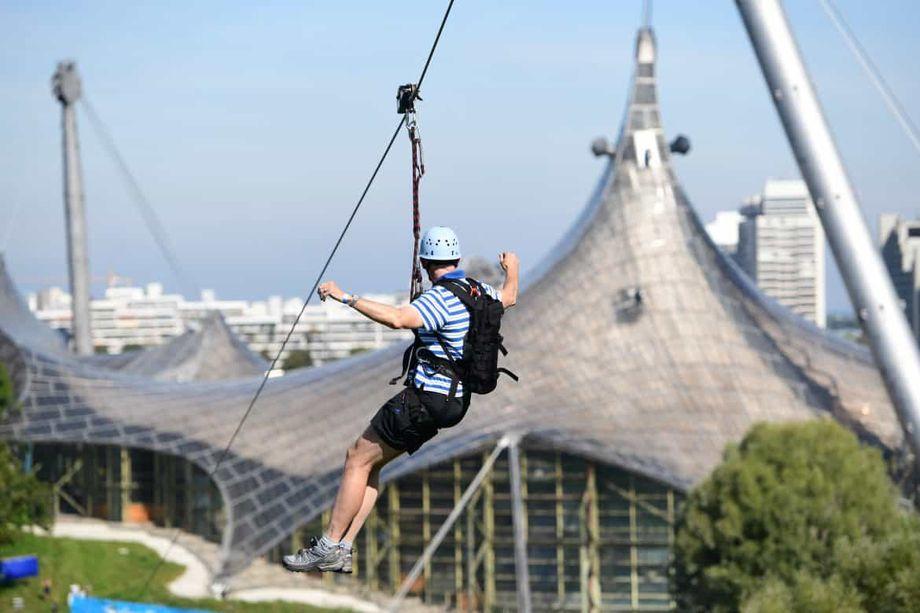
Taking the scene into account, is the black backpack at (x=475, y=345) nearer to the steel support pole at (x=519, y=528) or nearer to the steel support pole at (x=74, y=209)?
the steel support pole at (x=519, y=528)

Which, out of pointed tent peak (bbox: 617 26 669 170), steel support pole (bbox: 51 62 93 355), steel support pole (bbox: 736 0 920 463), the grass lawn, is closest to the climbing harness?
steel support pole (bbox: 736 0 920 463)

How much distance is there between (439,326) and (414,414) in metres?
0.59

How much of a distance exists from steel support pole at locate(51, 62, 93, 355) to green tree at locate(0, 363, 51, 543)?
3426cm

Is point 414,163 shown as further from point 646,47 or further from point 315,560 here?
point 646,47

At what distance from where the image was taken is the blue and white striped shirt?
37.3 feet

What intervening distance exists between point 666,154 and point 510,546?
477 inches

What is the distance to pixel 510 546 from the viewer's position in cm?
4531

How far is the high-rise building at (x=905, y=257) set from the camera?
142 m

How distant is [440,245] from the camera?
1151 centimetres

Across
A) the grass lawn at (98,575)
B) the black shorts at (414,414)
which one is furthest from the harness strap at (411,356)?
the grass lawn at (98,575)

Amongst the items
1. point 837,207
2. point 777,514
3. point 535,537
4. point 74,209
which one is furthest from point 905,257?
point 837,207

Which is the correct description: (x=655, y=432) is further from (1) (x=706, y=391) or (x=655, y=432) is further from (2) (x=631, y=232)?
(2) (x=631, y=232)

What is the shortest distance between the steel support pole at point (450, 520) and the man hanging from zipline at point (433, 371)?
31061 mm

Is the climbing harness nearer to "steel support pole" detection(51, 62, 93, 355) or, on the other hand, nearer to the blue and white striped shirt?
the blue and white striped shirt
